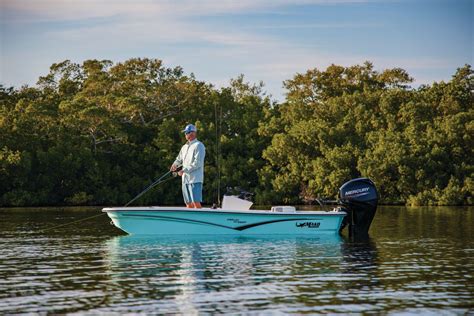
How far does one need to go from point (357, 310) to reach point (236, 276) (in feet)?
11.2

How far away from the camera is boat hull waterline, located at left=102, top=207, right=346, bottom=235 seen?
21.4m

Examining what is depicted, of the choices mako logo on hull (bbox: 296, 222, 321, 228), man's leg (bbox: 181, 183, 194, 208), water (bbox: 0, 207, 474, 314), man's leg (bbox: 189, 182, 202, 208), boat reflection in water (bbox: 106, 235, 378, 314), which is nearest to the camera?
water (bbox: 0, 207, 474, 314)

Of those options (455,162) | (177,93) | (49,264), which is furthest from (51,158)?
(49,264)

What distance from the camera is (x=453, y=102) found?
4881 centimetres

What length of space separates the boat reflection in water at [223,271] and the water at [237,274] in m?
0.02

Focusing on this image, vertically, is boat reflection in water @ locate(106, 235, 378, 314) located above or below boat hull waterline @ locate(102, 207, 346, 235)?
below

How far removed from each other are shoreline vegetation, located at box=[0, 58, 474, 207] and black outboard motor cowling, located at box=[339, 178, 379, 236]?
23036mm

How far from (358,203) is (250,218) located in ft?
8.34

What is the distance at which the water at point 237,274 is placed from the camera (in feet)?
38.8

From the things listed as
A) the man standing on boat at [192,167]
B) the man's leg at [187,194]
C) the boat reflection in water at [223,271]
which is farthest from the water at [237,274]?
the man standing on boat at [192,167]

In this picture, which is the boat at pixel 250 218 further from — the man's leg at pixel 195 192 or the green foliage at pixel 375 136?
the green foliage at pixel 375 136

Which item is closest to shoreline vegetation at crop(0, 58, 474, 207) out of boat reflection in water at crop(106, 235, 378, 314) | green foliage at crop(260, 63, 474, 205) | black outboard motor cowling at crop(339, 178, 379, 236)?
green foliage at crop(260, 63, 474, 205)

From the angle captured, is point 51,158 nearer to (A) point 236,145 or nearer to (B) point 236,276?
(A) point 236,145

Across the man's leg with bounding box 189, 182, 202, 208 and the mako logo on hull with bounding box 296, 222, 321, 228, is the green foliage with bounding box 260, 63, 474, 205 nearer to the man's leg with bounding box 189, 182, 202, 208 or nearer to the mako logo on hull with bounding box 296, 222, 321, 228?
the mako logo on hull with bounding box 296, 222, 321, 228
